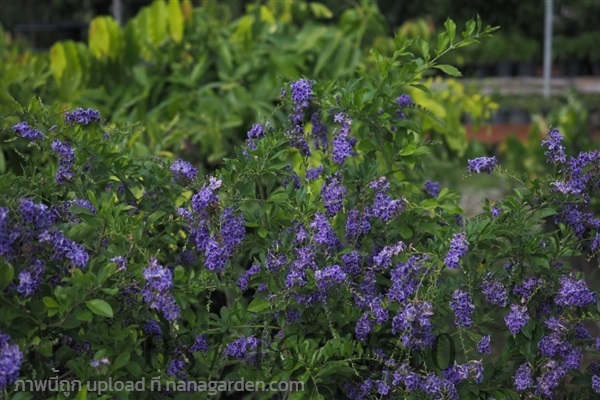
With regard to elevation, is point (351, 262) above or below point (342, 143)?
below

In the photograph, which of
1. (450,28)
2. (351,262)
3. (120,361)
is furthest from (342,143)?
(120,361)

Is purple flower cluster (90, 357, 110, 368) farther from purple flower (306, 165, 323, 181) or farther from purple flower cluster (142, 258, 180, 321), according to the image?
purple flower (306, 165, 323, 181)

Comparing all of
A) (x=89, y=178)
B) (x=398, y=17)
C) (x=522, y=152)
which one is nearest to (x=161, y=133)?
(x=89, y=178)

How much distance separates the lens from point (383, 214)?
177 cm

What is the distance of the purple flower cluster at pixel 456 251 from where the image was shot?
5.32 ft

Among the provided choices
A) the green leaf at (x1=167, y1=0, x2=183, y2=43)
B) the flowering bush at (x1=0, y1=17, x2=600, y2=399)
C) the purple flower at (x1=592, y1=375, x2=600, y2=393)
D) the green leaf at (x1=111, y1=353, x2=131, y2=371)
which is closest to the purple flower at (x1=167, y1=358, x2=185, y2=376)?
the flowering bush at (x1=0, y1=17, x2=600, y2=399)

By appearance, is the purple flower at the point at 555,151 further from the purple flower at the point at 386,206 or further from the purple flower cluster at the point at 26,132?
the purple flower cluster at the point at 26,132

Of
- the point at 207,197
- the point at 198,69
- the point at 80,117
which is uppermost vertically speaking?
the point at 198,69

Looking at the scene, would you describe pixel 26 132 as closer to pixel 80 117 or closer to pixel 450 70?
pixel 80 117

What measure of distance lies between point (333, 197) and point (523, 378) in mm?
484

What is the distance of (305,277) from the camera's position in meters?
1.68

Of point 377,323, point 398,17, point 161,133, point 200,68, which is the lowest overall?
point 377,323

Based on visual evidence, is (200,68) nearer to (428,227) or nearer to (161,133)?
(161,133)

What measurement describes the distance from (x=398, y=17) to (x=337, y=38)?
7.77 m
